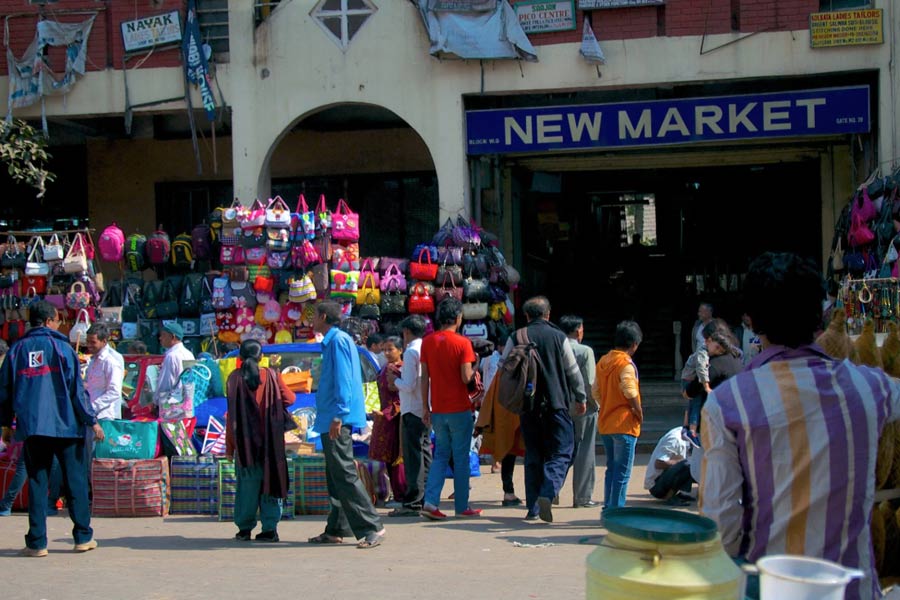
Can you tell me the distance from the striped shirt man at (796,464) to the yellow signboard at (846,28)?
12796 mm

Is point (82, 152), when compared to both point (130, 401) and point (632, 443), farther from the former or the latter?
point (632, 443)

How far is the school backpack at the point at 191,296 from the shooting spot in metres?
15.0

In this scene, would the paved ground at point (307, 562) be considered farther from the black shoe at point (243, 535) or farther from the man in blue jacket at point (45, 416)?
the man in blue jacket at point (45, 416)

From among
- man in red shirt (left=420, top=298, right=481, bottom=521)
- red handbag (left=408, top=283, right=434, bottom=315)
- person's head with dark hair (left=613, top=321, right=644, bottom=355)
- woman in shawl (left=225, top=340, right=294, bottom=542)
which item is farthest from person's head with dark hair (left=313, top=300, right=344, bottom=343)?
red handbag (left=408, top=283, right=434, bottom=315)

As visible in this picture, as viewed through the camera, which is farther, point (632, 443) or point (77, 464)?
point (632, 443)

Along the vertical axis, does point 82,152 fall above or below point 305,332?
above

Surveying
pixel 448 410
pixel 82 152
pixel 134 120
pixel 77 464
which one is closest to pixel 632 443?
pixel 448 410

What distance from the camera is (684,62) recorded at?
1523 centimetres

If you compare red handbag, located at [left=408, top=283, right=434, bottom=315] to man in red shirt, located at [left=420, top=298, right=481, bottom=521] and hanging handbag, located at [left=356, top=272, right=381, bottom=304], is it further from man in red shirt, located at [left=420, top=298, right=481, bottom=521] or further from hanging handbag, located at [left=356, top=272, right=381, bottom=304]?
man in red shirt, located at [left=420, top=298, right=481, bottom=521]

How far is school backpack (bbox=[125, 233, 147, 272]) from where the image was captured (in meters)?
15.5

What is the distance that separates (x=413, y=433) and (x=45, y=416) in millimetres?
3359

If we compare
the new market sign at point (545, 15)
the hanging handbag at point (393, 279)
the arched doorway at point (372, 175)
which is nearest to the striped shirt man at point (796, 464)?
the hanging handbag at point (393, 279)

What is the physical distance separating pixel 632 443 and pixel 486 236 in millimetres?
6623

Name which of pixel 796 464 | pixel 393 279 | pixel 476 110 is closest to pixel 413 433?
pixel 393 279
